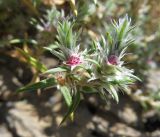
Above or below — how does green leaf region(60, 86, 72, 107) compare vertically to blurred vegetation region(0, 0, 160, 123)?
below

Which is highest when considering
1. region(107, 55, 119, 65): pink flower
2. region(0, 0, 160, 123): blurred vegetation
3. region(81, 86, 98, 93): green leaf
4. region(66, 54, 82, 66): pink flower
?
region(0, 0, 160, 123): blurred vegetation

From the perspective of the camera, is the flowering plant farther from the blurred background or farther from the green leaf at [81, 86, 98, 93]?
the blurred background

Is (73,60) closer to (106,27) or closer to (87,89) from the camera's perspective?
(87,89)

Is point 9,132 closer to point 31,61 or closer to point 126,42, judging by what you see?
point 31,61

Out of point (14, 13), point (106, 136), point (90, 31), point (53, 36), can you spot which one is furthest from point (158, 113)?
point (14, 13)

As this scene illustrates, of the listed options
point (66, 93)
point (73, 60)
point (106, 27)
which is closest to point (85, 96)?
point (106, 27)

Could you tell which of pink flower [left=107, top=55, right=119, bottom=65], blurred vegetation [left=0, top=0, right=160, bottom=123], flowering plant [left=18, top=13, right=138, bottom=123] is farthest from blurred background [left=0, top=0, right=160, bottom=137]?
pink flower [left=107, top=55, right=119, bottom=65]
